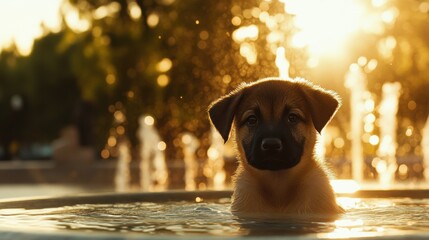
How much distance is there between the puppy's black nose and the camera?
6562mm

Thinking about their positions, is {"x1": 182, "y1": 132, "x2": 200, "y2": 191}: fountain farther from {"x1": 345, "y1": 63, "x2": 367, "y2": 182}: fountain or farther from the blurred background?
{"x1": 345, "y1": 63, "x2": 367, "y2": 182}: fountain

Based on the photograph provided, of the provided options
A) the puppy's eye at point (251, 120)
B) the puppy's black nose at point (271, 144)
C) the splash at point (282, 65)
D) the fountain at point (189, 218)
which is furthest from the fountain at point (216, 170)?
the puppy's black nose at point (271, 144)

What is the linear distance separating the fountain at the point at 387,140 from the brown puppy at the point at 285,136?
14.9m

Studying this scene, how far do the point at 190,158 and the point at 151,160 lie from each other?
4.64 feet

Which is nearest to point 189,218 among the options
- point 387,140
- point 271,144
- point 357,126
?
point 271,144

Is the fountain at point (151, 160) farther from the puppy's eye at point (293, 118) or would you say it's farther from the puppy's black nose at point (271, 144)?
the puppy's black nose at point (271, 144)

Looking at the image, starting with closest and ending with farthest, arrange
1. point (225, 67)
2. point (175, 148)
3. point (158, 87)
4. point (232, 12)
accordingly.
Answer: point (225, 67), point (232, 12), point (175, 148), point (158, 87)

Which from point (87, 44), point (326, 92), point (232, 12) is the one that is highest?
point (87, 44)

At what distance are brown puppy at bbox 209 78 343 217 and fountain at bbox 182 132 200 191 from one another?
63.0ft

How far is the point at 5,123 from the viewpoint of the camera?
265 feet

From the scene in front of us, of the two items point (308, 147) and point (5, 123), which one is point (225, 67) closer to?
point (308, 147)

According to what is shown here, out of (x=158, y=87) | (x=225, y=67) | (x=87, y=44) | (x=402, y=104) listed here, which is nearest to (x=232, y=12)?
(x=225, y=67)

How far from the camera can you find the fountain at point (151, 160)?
27828 millimetres

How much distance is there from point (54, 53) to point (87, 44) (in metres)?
34.5
